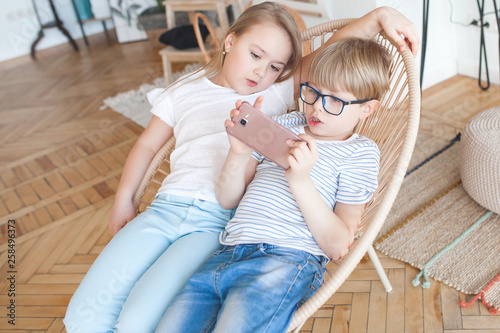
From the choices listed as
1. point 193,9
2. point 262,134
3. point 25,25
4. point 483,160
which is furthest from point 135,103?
point 25,25

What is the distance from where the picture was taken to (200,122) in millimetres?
1293

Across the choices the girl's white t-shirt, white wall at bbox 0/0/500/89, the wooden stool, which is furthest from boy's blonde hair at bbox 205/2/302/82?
the wooden stool

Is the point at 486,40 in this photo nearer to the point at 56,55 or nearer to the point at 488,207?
the point at 488,207

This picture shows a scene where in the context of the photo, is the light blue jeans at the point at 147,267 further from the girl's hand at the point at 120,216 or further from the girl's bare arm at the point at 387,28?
the girl's bare arm at the point at 387,28

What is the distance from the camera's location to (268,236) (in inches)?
39.3

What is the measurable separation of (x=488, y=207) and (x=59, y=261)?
1.73 m

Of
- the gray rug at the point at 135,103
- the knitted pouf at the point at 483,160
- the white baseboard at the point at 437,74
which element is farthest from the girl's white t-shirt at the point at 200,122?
the white baseboard at the point at 437,74

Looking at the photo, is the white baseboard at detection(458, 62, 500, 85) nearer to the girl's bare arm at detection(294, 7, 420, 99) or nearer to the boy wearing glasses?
the girl's bare arm at detection(294, 7, 420, 99)

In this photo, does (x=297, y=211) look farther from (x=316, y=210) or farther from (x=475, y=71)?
(x=475, y=71)

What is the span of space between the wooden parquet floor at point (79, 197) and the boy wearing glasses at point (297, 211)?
0.55 m

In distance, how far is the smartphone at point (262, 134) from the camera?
3.05 ft

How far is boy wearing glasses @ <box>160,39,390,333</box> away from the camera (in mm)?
896

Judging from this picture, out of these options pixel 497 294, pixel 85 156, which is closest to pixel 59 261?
pixel 85 156

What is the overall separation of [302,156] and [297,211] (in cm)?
18
